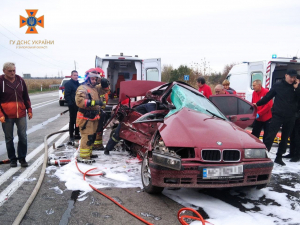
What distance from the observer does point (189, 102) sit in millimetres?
4578

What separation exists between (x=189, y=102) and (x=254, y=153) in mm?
1346

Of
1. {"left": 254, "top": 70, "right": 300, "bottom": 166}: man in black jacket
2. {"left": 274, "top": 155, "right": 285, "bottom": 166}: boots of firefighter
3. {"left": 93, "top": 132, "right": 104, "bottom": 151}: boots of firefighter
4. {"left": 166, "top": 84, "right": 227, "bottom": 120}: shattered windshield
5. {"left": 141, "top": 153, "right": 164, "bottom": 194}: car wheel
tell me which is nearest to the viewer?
{"left": 141, "top": 153, "right": 164, "bottom": 194}: car wheel

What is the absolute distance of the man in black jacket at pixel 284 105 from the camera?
5379 mm

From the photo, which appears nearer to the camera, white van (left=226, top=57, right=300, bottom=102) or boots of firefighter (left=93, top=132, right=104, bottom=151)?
boots of firefighter (left=93, top=132, right=104, bottom=151)

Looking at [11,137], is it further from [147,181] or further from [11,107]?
[147,181]

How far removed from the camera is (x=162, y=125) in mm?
4145

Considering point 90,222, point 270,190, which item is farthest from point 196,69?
point 90,222

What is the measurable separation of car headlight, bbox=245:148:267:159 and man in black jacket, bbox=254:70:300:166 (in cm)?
199

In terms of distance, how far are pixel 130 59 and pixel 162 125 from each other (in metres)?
7.40

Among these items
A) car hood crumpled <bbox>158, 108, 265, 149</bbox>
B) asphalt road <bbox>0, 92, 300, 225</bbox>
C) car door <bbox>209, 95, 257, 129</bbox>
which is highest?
car door <bbox>209, 95, 257, 129</bbox>

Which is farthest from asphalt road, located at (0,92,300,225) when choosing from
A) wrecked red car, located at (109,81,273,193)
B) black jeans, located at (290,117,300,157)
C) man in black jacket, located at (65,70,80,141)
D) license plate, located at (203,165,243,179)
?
man in black jacket, located at (65,70,80,141)

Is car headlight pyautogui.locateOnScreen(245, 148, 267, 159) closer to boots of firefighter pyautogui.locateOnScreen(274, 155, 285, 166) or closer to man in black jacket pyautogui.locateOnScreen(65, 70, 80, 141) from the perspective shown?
boots of firefighter pyautogui.locateOnScreen(274, 155, 285, 166)

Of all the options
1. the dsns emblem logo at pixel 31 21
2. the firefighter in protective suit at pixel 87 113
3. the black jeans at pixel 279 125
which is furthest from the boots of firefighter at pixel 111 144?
the dsns emblem logo at pixel 31 21

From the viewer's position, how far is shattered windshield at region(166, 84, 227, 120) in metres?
4.51
